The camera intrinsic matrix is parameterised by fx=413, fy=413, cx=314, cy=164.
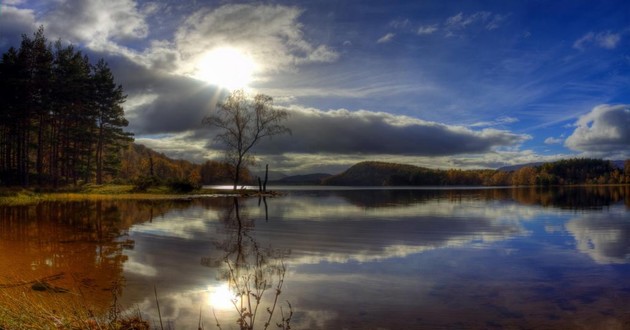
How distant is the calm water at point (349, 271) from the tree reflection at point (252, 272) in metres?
0.05

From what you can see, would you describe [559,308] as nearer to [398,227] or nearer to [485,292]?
[485,292]

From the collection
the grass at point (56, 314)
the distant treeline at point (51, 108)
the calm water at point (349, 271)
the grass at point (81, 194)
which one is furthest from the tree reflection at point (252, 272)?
the distant treeline at point (51, 108)

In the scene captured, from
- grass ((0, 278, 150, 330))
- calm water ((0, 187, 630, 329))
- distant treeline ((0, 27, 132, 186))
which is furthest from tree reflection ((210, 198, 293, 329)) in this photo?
distant treeline ((0, 27, 132, 186))

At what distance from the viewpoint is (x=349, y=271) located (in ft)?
36.4

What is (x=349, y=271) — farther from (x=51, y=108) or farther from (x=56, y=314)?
(x=51, y=108)

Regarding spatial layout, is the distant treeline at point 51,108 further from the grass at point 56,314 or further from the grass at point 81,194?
the grass at point 56,314

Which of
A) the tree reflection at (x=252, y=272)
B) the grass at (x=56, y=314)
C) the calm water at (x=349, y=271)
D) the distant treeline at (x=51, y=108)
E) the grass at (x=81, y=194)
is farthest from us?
the distant treeline at (x=51, y=108)

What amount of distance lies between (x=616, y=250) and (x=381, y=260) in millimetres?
8651

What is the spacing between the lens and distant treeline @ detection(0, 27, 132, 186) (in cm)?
4959

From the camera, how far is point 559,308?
7.96 meters

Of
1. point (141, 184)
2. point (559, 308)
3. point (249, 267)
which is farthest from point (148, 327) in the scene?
point (141, 184)

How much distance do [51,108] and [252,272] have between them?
53.7 meters

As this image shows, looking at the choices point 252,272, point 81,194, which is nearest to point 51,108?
point 81,194

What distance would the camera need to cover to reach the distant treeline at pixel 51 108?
49.6m
